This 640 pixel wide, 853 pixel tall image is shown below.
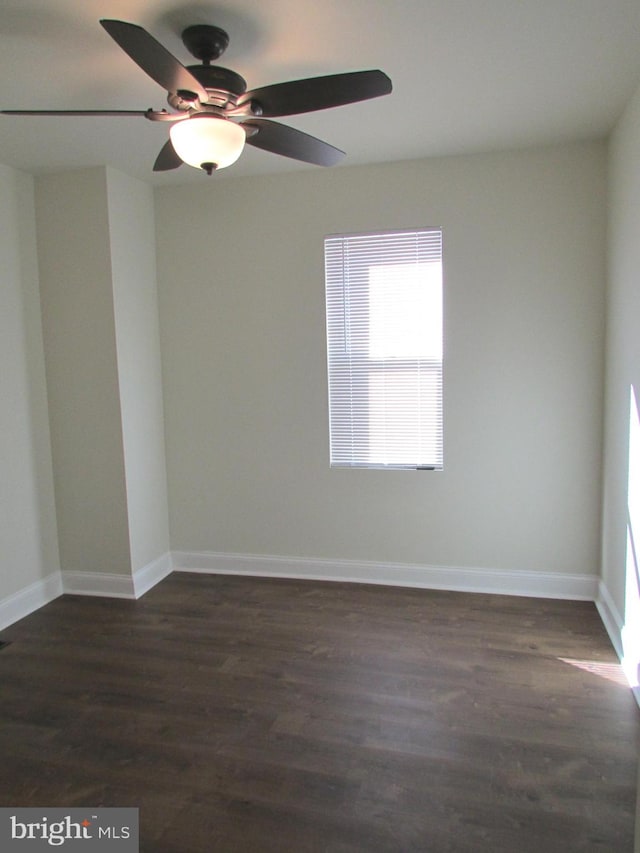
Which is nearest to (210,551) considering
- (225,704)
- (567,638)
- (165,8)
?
(225,704)

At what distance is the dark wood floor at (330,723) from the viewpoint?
1867mm

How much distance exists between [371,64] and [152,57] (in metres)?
1.01

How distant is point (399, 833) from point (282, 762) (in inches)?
20.0

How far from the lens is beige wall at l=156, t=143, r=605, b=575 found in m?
3.33

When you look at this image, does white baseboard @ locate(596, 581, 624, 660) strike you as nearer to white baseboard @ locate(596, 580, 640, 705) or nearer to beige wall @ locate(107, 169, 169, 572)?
white baseboard @ locate(596, 580, 640, 705)

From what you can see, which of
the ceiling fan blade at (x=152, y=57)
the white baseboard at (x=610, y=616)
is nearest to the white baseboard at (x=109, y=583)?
the white baseboard at (x=610, y=616)

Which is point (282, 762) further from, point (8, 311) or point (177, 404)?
point (8, 311)

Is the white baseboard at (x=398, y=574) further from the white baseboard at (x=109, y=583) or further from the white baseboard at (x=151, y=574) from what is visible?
the white baseboard at (x=109, y=583)

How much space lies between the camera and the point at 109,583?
371 cm

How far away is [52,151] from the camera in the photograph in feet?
10.2

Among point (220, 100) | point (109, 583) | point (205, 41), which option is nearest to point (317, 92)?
point (220, 100)

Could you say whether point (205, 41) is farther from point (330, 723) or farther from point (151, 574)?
point (151, 574)

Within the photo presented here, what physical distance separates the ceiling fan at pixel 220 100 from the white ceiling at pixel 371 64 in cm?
15

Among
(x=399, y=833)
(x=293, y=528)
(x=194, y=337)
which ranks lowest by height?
(x=399, y=833)
